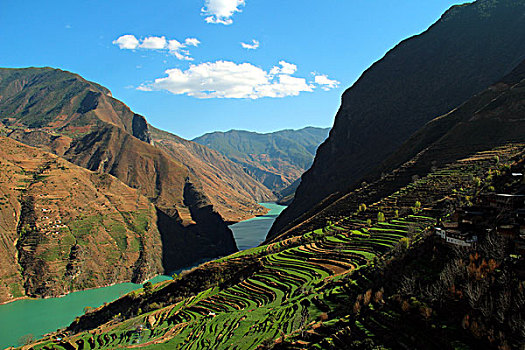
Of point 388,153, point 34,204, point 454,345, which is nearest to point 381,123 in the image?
point 388,153

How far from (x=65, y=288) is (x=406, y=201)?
123m

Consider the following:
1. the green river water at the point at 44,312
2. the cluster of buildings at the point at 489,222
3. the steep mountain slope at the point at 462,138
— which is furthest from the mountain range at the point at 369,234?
the green river water at the point at 44,312

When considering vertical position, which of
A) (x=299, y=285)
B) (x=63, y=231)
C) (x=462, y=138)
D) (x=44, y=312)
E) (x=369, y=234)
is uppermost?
(x=63, y=231)

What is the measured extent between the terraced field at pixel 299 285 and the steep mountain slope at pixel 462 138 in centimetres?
728

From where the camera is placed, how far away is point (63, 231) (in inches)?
5285

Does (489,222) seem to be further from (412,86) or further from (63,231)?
(63,231)

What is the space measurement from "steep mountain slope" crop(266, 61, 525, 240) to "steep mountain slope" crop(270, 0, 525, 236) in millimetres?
22632

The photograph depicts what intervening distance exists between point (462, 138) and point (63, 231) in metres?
151

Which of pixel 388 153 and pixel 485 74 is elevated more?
pixel 485 74

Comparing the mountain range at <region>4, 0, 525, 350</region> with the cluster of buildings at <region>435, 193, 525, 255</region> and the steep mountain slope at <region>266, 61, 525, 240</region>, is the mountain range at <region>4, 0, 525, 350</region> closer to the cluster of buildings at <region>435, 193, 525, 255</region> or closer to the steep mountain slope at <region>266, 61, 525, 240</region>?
the cluster of buildings at <region>435, 193, 525, 255</region>

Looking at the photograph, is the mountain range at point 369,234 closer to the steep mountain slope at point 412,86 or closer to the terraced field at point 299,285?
the terraced field at point 299,285

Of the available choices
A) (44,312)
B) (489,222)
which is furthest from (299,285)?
(44,312)

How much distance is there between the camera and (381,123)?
418 ft

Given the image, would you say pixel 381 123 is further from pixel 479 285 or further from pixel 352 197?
pixel 479 285
